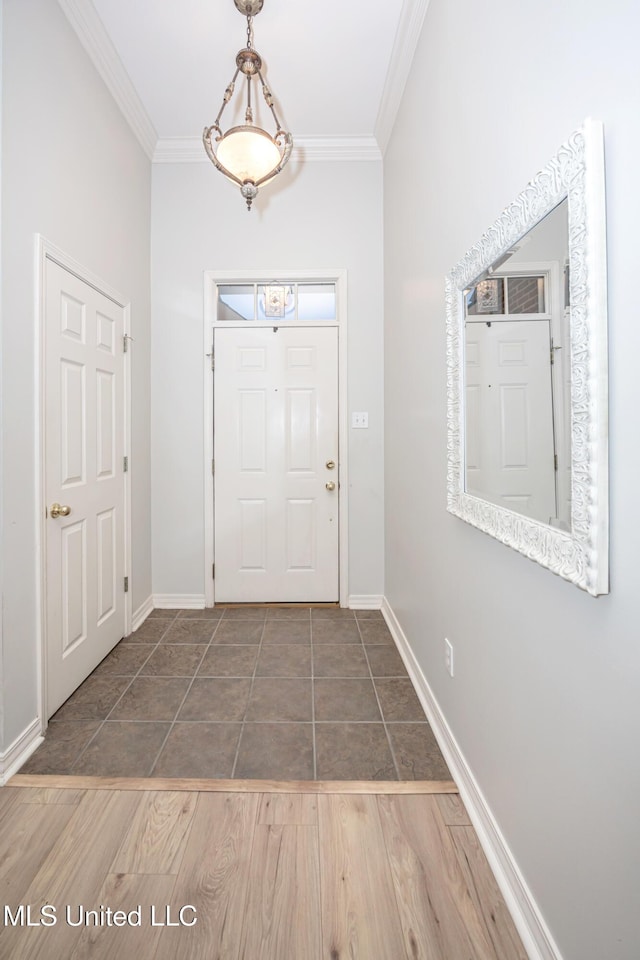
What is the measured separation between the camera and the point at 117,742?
5.24 ft

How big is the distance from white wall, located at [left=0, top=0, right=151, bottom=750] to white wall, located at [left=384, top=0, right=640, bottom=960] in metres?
1.55

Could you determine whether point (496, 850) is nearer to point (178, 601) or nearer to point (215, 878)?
point (215, 878)

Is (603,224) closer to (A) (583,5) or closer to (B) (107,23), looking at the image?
(A) (583,5)

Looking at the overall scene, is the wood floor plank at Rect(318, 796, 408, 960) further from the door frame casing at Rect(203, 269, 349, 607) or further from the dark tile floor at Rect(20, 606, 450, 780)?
the door frame casing at Rect(203, 269, 349, 607)

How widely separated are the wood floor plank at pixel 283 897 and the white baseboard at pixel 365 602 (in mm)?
1669

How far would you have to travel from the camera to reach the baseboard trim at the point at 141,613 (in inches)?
101

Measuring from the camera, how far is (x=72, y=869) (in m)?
1.12

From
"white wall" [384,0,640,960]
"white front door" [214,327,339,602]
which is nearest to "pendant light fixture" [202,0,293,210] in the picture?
A: "white wall" [384,0,640,960]

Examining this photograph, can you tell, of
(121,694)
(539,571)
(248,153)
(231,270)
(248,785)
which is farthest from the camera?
(231,270)

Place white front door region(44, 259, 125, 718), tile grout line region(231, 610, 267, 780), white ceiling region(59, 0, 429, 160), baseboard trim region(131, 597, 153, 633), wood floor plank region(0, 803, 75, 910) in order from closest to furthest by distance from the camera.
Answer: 1. wood floor plank region(0, 803, 75, 910)
2. tile grout line region(231, 610, 267, 780)
3. white front door region(44, 259, 125, 718)
4. white ceiling region(59, 0, 429, 160)
5. baseboard trim region(131, 597, 153, 633)

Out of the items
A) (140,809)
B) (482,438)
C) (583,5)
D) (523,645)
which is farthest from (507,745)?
(583,5)

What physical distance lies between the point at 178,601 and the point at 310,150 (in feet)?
10.4

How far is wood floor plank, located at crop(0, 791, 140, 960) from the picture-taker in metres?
0.96

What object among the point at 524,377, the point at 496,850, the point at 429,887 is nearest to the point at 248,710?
the point at 429,887
